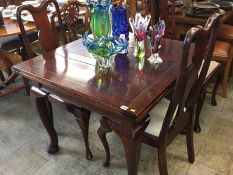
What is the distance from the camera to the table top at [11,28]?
2059 millimetres

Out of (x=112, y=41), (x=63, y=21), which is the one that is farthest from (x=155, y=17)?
(x=112, y=41)

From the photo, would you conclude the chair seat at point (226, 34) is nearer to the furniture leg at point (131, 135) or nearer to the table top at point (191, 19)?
the table top at point (191, 19)

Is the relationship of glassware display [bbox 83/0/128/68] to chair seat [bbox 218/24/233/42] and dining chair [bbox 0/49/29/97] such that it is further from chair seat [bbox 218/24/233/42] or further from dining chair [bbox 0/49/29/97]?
chair seat [bbox 218/24/233/42]

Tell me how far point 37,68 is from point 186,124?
981 mm

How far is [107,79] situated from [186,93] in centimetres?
42

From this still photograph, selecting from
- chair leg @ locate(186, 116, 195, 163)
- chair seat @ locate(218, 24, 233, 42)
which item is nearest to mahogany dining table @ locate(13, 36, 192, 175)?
chair leg @ locate(186, 116, 195, 163)

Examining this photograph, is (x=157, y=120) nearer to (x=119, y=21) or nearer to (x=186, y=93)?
(x=186, y=93)

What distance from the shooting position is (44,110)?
5.33 feet

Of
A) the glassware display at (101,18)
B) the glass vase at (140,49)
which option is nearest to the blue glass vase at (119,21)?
the glassware display at (101,18)

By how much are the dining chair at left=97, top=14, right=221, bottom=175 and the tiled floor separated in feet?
0.34

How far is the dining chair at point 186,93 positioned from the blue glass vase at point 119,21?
1.90 feet

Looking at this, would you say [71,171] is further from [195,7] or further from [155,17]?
[195,7]

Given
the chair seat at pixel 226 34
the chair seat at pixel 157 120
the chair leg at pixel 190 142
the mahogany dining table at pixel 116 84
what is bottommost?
the chair leg at pixel 190 142

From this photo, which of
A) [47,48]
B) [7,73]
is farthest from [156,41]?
Result: [7,73]
